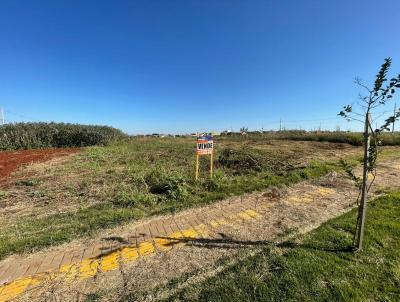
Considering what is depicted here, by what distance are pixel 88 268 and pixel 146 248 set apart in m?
0.71

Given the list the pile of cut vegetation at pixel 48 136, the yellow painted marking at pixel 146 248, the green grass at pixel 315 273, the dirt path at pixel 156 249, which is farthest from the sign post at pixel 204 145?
the pile of cut vegetation at pixel 48 136

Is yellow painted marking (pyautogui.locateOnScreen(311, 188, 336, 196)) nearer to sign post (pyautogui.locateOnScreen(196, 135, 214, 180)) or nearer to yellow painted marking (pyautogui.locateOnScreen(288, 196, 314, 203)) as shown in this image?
yellow painted marking (pyautogui.locateOnScreen(288, 196, 314, 203))

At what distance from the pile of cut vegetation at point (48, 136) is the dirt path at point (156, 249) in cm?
1912

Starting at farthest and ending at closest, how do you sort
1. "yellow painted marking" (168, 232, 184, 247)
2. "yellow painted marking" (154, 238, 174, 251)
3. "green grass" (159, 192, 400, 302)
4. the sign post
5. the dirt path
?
the sign post, "yellow painted marking" (168, 232, 184, 247), "yellow painted marking" (154, 238, 174, 251), the dirt path, "green grass" (159, 192, 400, 302)

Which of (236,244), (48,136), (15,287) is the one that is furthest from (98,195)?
(48,136)

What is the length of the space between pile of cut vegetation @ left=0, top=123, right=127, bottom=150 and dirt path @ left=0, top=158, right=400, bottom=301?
62.7ft

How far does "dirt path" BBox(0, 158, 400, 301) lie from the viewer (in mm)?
2484

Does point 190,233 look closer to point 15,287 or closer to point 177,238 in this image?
point 177,238

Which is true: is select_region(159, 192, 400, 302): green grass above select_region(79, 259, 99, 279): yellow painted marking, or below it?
above

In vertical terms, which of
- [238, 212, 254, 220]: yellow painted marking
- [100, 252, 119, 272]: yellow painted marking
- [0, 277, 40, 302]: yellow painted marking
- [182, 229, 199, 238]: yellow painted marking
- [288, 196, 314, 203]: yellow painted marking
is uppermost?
[288, 196, 314, 203]: yellow painted marking

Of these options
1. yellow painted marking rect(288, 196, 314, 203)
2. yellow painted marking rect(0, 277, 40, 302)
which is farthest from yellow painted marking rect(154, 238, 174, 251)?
yellow painted marking rect(288, 196, 314, 203)

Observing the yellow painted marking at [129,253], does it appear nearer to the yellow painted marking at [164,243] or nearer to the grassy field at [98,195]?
the yellow painted marking at [164,243]

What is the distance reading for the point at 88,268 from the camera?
276cm

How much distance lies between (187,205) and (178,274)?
2089 millimetres
